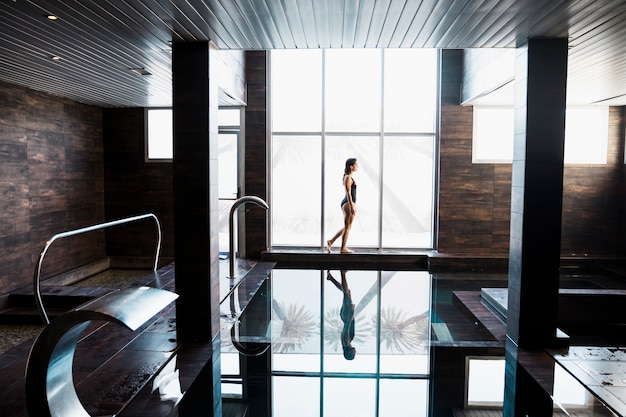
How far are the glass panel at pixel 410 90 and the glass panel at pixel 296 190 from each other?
139cm

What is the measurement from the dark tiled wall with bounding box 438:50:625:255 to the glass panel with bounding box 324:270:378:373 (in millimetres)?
2068

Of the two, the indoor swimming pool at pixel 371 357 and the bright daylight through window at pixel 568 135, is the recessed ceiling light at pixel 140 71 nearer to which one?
the indoor swimming pool at pixel 371 357

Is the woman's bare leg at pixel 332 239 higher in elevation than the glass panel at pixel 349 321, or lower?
higher

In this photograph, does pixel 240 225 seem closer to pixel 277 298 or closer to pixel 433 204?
pixel 277 298

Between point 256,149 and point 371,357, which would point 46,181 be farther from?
point 371,357

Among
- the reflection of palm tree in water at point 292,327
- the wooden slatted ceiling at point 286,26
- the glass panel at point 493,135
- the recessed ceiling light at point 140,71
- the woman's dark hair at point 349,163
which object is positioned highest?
the recessed ceiling light at point 140,71

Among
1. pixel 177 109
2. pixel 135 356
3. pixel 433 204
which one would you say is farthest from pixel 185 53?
pixel 433 204

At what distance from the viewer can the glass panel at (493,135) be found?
7928 mm

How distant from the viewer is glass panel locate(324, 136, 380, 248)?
8.13 m

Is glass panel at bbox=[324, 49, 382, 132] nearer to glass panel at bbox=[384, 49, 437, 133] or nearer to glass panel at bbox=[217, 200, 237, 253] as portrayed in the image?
glass panel at bbox=[384, 49, 437, 133]

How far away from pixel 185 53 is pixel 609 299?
492 cm

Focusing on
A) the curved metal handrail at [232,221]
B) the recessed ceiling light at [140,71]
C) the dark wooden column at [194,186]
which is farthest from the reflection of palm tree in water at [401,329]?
the recessed ceiling light at [140,71]

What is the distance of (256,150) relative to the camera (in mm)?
7891

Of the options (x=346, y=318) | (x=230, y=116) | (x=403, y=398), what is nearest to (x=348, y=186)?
(x=230, y=116)
